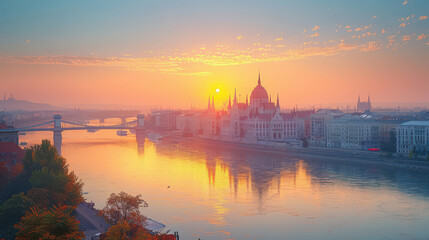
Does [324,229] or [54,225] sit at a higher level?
[54,225]

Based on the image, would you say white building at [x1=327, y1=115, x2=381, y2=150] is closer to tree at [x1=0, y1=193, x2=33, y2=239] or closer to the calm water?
the calm water

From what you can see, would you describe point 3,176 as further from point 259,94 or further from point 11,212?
point 259,94

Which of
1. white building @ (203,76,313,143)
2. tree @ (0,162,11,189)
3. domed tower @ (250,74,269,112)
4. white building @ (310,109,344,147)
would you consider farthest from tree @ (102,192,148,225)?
domed tower @ (250,74,269,112)

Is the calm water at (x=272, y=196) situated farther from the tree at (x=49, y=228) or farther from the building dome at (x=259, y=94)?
the building dome at (x=259, y=94)

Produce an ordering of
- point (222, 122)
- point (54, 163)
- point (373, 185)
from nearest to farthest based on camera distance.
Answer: point (54, 163) < point (373, 185) < point (222, 122)

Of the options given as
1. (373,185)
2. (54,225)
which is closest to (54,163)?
(54,225)

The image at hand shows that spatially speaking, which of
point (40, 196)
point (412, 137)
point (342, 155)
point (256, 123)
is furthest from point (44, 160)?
point (256, 123)

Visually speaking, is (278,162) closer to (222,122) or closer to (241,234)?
(241,234)

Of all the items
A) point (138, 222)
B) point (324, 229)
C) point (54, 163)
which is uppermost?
point (54, 163)
